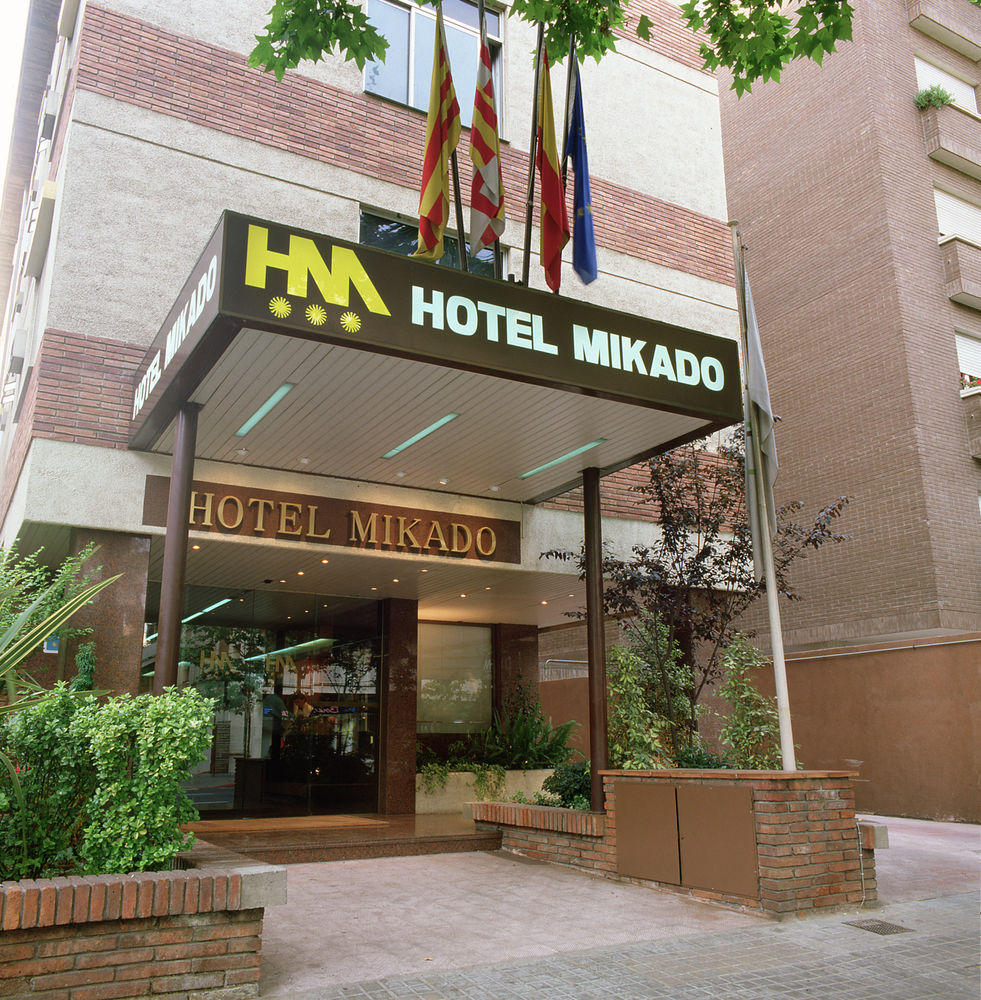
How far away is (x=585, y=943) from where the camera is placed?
595cm

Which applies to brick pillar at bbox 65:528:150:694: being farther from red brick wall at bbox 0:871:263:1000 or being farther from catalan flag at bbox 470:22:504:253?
catalan flag at bbox 470:22:504:253

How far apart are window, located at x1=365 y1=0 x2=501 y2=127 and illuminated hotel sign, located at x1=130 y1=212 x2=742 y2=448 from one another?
18.6 ft

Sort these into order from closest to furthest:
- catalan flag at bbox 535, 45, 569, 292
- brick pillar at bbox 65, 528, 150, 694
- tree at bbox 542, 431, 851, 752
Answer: brick pillar at bbox 65, 528, 150, 694
catalan flag at bbox 535, 45, 569, 292
tree at bbox 542, 431, 851, 752

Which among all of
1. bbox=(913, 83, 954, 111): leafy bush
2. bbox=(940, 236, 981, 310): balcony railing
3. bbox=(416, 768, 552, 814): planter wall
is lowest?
bbox=(416, 768, 552, 814): planter wall

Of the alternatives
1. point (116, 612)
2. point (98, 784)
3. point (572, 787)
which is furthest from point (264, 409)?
point (572, 787)

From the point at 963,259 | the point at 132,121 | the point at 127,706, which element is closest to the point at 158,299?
the point at 132,121

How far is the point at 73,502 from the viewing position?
8.58m

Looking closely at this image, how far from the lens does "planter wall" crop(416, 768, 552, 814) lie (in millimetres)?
13367

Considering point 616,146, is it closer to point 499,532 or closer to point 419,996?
point 499,532

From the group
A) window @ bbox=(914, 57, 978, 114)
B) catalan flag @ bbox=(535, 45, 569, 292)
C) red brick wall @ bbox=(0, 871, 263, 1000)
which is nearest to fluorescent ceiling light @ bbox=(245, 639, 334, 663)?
catalan flag @ bbox=(535, 45, 569, 292)

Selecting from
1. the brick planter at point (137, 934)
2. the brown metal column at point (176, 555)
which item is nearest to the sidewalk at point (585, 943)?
the brick planter at point (137, 934)

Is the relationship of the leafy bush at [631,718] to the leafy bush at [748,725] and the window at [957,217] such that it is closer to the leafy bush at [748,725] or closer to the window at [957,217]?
the leafy bush at [748,725]

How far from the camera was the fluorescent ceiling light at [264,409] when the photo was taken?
297 inches

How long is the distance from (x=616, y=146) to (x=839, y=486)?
8186 millimetres
